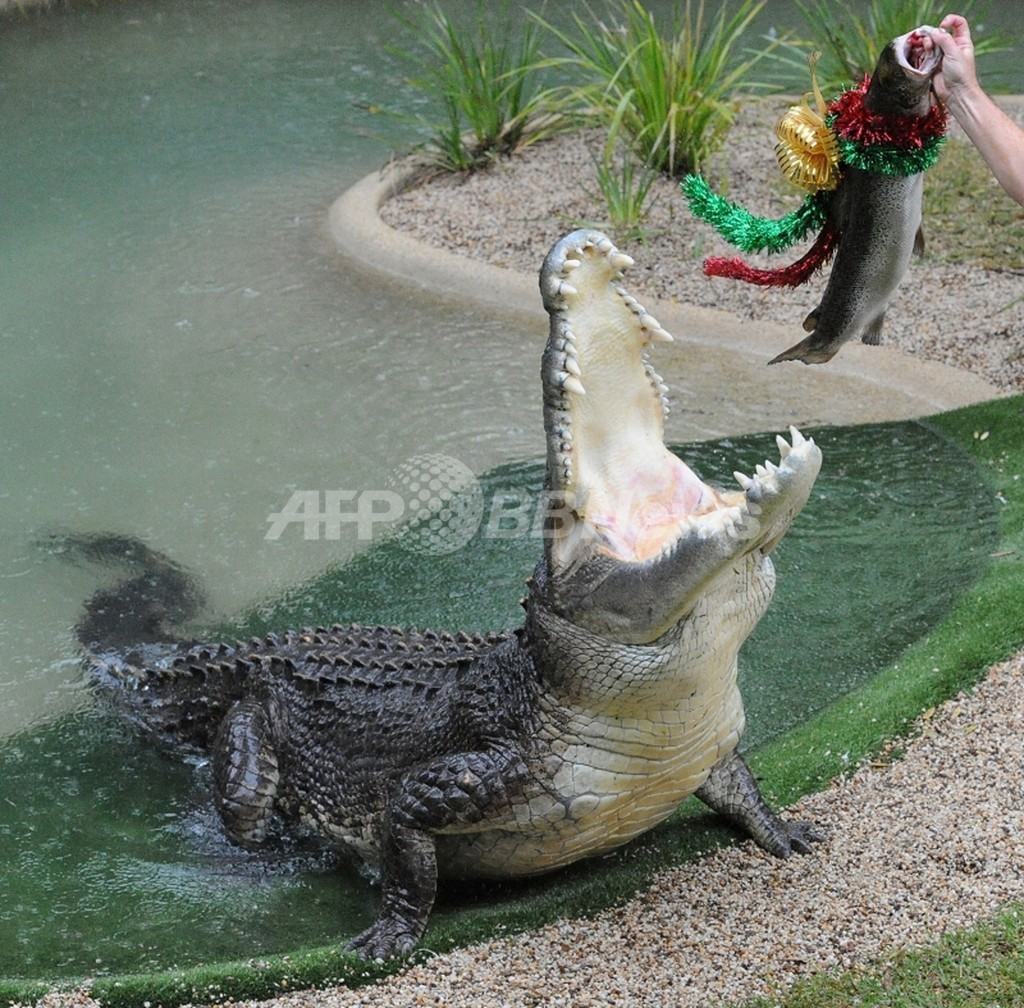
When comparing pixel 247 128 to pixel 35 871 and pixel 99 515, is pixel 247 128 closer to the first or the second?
pixel 99 515

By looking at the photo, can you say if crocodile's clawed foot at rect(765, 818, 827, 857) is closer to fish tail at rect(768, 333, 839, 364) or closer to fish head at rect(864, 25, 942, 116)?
fish tail at rect(768, 333, 839, 364)

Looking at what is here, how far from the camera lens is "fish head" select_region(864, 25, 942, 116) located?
8.84 ft

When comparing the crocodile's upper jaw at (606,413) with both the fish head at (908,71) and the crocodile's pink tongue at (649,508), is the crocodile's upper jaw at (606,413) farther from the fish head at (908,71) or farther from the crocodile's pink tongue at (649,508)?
the fish head at (908,71)

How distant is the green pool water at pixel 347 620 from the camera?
3.42 m

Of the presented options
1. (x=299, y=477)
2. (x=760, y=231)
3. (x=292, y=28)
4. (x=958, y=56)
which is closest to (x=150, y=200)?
(x=299, y=477)

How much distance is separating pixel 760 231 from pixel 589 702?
117 centimetres

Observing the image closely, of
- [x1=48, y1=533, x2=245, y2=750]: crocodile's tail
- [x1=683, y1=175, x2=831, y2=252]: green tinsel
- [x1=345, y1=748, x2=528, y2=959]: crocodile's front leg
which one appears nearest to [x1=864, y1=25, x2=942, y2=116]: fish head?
[x1=683, y1=175, x2=831, y2=252]: green tinsel

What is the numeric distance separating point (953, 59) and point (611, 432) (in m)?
1.03

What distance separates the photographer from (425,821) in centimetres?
326

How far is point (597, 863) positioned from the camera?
351 cm

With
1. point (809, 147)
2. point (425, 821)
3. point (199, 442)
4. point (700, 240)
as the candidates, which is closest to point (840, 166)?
point (809, 147)

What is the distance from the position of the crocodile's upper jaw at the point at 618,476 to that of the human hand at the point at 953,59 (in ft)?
2.44

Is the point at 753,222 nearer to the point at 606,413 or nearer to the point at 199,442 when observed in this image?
the point at 606,413

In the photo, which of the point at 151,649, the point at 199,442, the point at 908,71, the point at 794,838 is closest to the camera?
the point at 908,71
